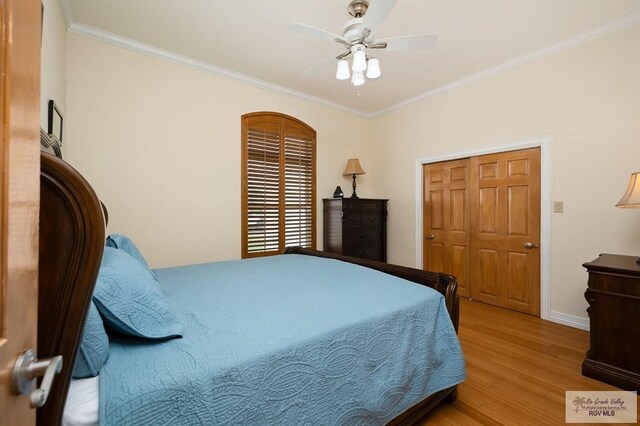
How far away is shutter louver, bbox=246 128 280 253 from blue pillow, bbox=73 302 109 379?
9.03 ft

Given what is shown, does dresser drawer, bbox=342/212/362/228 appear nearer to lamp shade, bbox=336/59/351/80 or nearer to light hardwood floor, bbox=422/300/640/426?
light hardwood floor, bbox=422/300/640/426

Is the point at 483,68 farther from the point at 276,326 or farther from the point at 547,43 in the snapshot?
A: the point at 276,326

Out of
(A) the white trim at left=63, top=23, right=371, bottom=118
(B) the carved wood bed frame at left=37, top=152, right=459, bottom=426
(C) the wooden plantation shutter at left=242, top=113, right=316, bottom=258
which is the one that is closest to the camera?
(B) the carved wood bed frame at left=37, top=152, right=459, bottom=426

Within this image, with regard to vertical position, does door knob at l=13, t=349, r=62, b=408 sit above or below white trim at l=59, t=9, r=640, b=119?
below

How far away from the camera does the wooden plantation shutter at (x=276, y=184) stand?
3.67 m

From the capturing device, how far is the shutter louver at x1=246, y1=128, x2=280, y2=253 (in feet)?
12.1

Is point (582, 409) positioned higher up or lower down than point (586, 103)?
lower down

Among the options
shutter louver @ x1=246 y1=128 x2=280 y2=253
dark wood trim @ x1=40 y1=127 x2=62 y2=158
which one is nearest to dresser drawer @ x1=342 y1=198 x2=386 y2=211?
shutter louver @ x1=246 y1=128 x2=280 y2=253

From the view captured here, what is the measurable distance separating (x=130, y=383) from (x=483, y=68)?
4.14 meters

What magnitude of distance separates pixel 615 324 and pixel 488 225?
1.64 m

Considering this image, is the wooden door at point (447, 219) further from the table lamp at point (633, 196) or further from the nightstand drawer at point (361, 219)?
the table lamp at point (633, 196)

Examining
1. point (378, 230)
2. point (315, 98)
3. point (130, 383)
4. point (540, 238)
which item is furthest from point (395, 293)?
point (315, 98)

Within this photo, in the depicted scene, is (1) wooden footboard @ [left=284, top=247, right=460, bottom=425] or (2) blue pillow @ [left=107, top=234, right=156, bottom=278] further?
(2) blue pillow @ [left=107, top=234, right=156, bottom=278]

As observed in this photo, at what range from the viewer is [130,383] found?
0.83m
